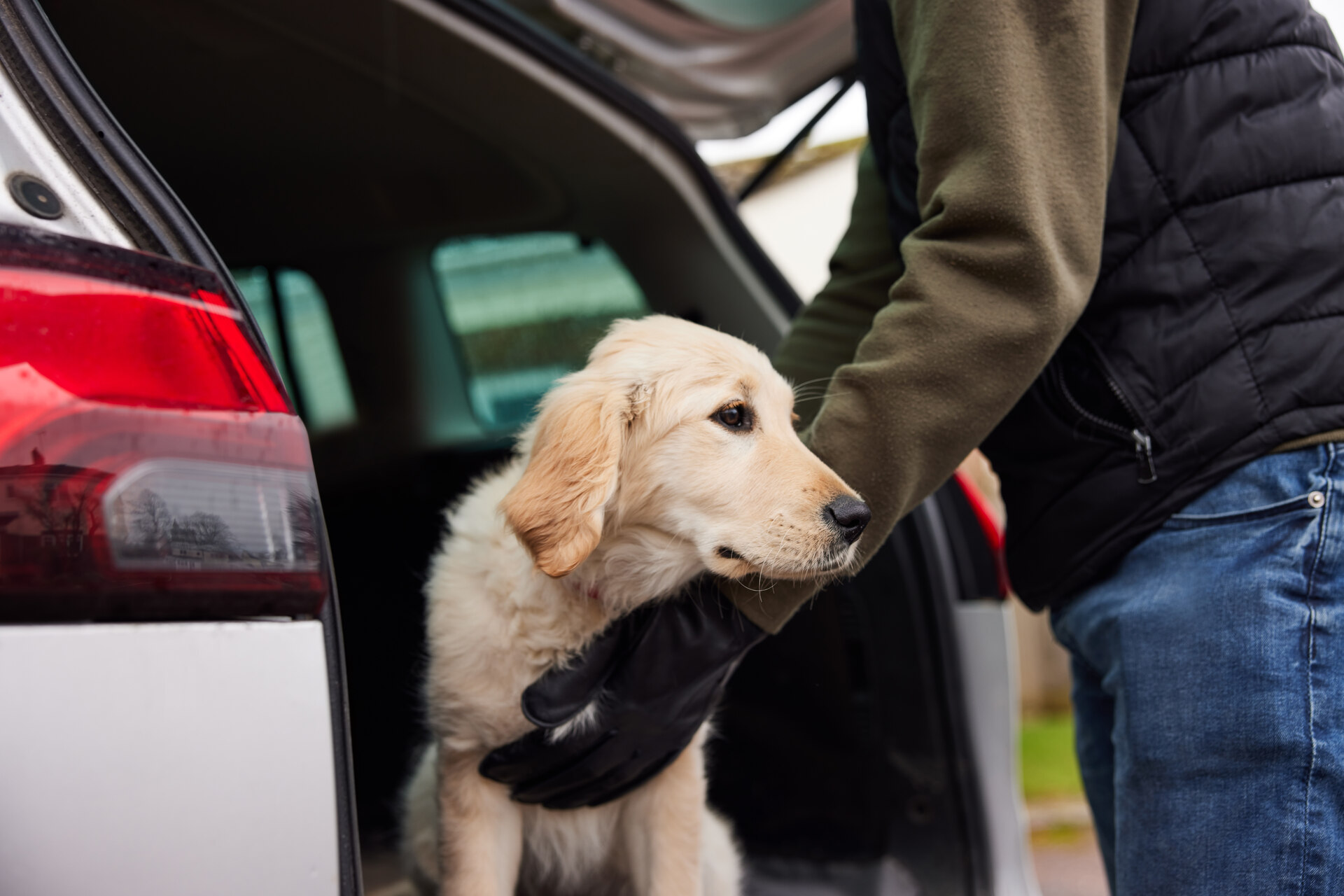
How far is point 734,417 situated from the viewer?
1479 mm

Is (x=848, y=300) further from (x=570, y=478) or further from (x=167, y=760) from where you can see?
(x=167, y=760)

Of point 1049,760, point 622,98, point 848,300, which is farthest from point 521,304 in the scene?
point 1049,760

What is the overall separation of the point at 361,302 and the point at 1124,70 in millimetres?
2097

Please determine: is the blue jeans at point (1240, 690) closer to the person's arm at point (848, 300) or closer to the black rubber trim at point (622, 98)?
the person's arm at point (848, 300)

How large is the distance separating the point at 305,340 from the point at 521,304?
68cm

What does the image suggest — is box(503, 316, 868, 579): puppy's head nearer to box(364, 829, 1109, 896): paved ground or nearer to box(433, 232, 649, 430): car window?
box(433, 232, 649, 430): car window

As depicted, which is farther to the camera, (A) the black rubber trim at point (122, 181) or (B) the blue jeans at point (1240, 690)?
A: (B) the blue jeans at point (1240, 690)

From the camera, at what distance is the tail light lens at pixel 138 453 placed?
2.42 feet

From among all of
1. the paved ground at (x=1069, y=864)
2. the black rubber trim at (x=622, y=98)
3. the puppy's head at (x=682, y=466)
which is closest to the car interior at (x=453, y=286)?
the black rubber trim at (x=622, y=98)

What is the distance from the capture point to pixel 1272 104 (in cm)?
116

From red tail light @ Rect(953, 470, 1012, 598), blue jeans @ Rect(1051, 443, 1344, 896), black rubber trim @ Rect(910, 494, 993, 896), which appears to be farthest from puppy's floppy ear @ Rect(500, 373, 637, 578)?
red tail light @ Rect(953, 470, 1012, 598)

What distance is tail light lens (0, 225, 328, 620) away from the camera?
2.42 feet

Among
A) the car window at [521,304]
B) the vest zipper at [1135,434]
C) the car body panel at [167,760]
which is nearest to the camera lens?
the car body panel at [167,760]

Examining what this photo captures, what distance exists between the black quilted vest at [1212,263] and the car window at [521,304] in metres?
1.20
